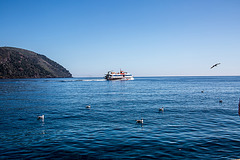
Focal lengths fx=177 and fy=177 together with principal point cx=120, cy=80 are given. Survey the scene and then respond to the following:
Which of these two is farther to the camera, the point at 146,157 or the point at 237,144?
the point at 237,144

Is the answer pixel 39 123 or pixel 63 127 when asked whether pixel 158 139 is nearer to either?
pixel 63 127

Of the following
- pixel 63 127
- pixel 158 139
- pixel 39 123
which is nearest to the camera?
pixel 158 139

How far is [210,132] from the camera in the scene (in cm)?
1753

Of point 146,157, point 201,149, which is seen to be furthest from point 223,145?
point 146,157

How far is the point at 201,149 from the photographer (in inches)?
526

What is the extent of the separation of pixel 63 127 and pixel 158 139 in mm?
10564

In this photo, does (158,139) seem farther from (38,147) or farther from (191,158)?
(38,147)

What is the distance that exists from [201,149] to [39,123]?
18070mm

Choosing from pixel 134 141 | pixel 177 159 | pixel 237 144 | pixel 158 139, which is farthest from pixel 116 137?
pixel 237 144

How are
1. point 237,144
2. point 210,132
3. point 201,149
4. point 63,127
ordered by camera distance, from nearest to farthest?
point 201,149, point 237,144, point 210,132, point 63,127

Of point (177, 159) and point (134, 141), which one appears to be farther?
point (134, 141)

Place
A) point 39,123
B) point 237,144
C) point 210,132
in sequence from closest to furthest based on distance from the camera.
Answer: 1. point 237,144
2. point 210,132
3. point 39,123

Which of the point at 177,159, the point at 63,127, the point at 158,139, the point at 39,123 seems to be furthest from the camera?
the point at 39,123

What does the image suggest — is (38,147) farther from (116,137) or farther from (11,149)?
(116,137)
